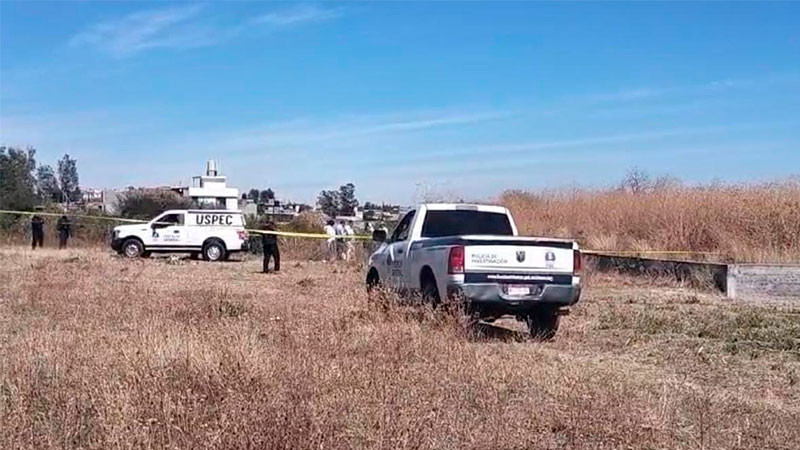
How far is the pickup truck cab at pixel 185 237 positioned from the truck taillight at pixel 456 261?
2249cm

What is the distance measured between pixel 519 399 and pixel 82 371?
3.46m

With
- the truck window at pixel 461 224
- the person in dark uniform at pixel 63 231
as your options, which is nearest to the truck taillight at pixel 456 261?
the truck window at pixel 461 224

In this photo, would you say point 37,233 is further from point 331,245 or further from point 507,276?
point 507,276

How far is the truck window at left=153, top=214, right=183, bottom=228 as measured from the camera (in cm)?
3334

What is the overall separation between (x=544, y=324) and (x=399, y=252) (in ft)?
8.38

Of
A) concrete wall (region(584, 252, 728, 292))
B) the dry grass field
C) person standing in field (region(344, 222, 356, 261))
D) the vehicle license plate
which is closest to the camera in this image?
the dry grass field

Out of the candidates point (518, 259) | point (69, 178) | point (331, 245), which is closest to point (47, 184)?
point (69, 178)

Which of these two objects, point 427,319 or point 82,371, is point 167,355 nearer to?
point 82,371

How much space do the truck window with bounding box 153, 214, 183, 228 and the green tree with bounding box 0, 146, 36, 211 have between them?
1941 cm

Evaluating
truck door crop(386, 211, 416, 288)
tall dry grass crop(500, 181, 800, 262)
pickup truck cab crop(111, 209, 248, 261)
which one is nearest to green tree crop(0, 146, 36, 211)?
pickup truck cab crop(111, 209, 248, 261)

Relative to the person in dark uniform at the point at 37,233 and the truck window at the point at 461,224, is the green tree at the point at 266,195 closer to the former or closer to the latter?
the person in dark uniform at the point at 37,233

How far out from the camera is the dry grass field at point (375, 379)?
5.98 m

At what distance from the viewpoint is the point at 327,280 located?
22.0 m

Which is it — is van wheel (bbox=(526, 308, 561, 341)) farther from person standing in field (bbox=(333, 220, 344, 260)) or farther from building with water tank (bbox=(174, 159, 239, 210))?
building with water tank (bbox=(174, 159, 239, 210))
